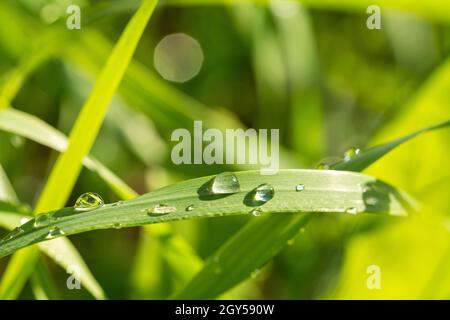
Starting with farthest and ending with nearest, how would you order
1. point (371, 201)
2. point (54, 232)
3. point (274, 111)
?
point (274, 111), point (371, 201), point (54, 232)

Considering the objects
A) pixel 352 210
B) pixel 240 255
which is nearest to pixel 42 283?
pixel 240 255

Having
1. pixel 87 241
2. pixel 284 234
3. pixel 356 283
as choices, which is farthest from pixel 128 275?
pixel 284 234

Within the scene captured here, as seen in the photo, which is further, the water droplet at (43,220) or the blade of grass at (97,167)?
the blade of grass at (97,167)

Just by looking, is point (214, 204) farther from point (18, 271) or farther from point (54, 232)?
point (18, 271)

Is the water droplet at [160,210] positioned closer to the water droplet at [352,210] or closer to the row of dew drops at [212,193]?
the row of dew drops at [212,193]

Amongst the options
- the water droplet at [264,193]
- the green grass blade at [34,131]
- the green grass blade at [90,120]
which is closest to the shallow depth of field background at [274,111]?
the green grass blade at [34,131]

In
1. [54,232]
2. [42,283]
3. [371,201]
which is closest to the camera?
[54,232]

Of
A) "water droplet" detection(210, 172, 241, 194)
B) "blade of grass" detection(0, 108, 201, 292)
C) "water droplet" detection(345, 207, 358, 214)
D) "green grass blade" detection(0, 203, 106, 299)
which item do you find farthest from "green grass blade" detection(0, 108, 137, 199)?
"water droplet" detection(345, 207, 358, 214)
